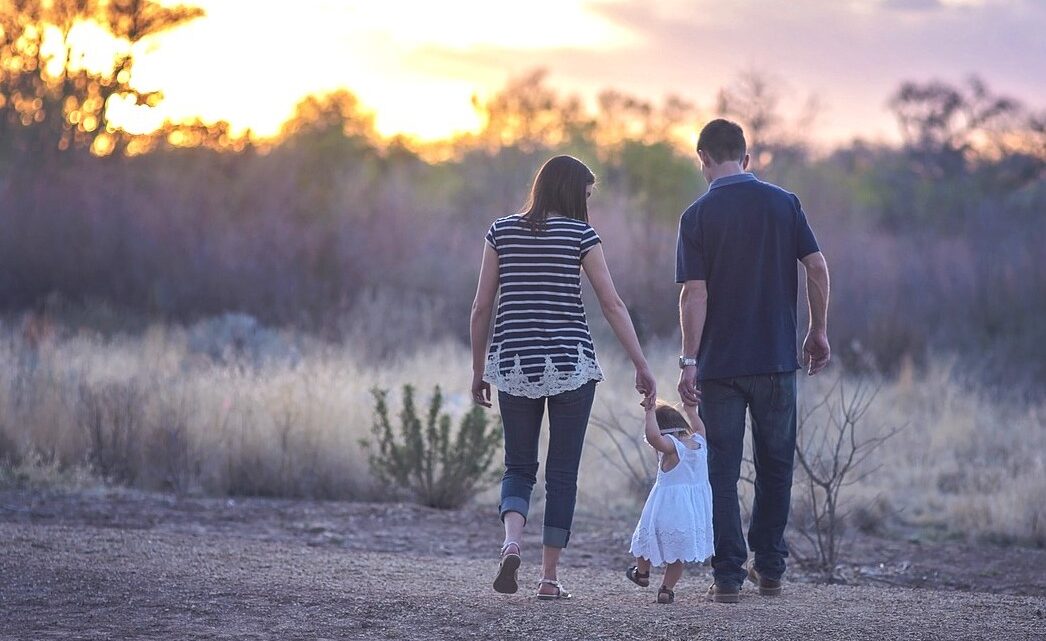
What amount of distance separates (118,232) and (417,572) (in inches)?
644

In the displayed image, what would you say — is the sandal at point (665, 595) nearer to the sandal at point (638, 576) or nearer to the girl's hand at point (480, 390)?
the sandal at point (638, 576)

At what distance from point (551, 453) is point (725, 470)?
2.44 feet

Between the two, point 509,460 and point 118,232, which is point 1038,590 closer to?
point 509,460

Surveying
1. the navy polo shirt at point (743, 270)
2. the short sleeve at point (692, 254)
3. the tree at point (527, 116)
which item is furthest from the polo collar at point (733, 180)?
the tree at point (527, 116)

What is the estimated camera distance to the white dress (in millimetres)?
5547

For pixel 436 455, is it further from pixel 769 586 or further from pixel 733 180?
pixel 733 180

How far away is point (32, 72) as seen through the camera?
21953 mm

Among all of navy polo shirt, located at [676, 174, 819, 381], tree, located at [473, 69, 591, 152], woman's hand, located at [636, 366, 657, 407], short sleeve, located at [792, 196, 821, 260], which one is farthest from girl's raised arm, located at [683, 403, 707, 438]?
tree, located at [473, 69, 591, 152]

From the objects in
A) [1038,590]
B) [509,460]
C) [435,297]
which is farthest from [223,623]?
[435,297]

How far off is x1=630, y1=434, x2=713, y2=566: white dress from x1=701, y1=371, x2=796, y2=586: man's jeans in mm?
72

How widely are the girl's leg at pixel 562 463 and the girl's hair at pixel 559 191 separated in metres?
0.70

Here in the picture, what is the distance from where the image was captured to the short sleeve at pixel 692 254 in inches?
223

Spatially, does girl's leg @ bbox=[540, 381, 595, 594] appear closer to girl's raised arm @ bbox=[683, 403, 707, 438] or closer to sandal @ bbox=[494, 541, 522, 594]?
sandal @ bbox=[494, 541, 522, 594]

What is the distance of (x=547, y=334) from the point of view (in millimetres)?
5395
